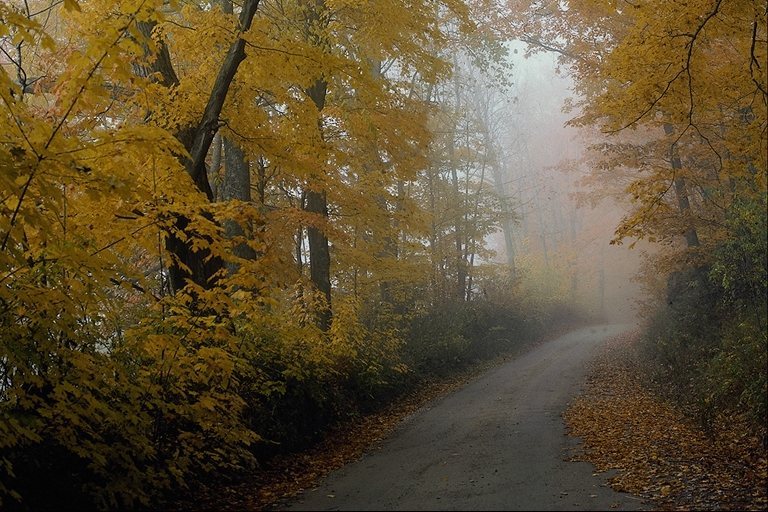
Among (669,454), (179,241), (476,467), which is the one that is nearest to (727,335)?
(669,454)

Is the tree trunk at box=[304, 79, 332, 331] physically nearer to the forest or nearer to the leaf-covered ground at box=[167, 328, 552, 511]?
the forest

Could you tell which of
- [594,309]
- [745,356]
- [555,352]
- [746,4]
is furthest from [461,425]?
[594,309]

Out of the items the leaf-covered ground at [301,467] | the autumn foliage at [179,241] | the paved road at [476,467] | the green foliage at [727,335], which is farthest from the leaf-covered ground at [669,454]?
the autumn foliage at [179,241]

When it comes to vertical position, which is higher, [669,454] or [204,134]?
[204,134]

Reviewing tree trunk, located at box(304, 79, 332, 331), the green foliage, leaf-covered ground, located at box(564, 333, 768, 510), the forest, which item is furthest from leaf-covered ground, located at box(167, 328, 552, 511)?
the green foliage

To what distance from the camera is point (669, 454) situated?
772cm

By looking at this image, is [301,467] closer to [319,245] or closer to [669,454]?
[669,454]

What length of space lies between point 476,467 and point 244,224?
419 centimetres

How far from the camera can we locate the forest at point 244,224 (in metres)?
5.68

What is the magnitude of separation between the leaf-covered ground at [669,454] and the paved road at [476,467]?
34cm

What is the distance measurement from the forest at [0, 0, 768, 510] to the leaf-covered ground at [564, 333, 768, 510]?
0.48 m

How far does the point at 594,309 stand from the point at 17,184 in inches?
1703

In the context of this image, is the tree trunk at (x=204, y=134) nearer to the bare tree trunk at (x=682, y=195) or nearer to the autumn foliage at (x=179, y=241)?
the autumn foliage at (x=179, y=241)

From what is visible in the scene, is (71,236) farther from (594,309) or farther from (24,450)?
(594,309)
